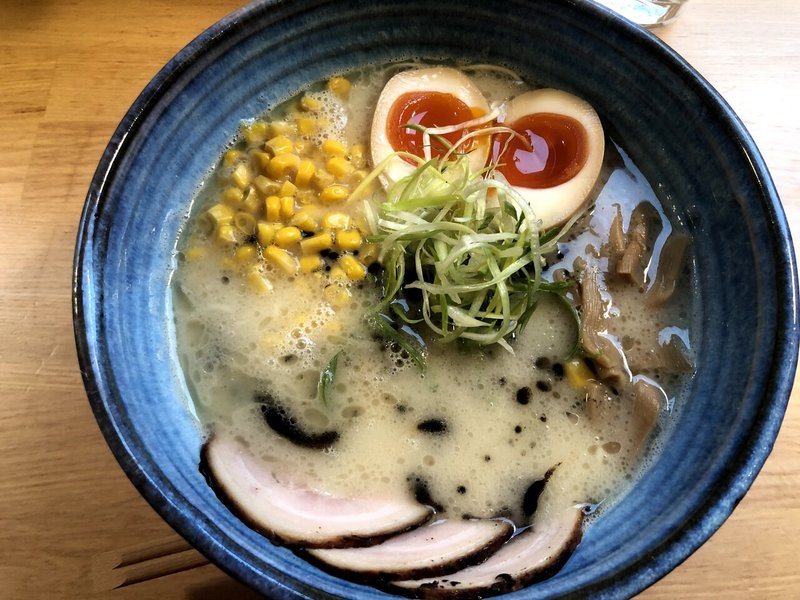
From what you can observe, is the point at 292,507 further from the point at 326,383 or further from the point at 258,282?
the point at 258,282

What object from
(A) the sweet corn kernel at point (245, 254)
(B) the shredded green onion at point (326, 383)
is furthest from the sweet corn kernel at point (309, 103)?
(B) the shredded green onion at point (326, 383)

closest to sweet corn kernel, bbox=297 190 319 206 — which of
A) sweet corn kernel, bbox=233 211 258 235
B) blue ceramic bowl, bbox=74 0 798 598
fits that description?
sweet corn kernel, bbox=233 211 258 235

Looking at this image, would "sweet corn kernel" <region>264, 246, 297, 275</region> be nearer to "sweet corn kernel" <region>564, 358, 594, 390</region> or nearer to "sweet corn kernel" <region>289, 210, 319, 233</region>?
"sweet corn kernel" <region>289, 210, 319, 233</region>

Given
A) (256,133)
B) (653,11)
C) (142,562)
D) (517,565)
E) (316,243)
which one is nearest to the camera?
(517,565)

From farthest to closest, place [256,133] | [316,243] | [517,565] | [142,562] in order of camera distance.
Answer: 1. [256,133]
2. [316,243]
3. [142,562]
4. [517,565]

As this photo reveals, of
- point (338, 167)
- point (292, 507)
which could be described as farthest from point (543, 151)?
point (292, 507)

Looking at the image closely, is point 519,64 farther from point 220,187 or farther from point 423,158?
point 220,187

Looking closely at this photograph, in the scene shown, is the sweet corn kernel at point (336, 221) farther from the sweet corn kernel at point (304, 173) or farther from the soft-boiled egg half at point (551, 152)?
the soft-boiled egg half at point (551, 152)
